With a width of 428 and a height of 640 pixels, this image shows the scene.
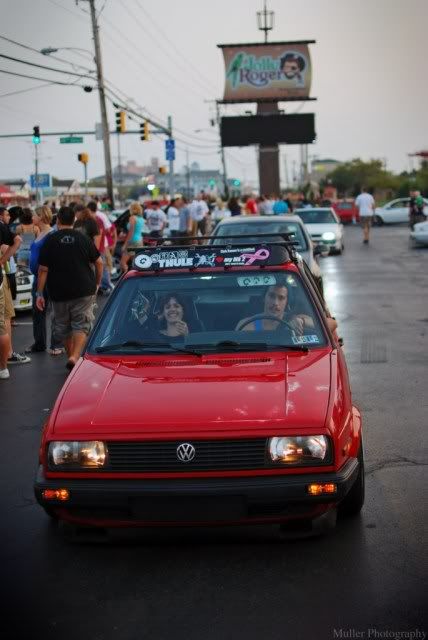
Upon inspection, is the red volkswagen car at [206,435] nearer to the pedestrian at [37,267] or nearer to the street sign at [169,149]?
the pedestrian at [37,267]

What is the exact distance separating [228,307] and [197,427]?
5.23 ft

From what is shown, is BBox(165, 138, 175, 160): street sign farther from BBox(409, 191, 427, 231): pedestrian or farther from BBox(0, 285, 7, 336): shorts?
BBox(0, 285, 7, 336): shorts

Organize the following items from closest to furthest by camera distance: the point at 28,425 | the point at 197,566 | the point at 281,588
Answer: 1. the point at 281,588
2. the point at 197,566
3. the point at 28,425

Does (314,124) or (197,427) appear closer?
(197,427)

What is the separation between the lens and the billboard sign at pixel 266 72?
6306 cm

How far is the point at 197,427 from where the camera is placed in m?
4.83

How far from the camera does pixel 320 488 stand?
15.8 ft

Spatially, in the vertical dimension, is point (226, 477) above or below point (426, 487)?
above

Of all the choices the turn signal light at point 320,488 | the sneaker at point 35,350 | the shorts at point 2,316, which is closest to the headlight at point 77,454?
the turn signal light at point 320,488

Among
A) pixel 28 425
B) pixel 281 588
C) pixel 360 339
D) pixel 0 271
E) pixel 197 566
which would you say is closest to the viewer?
pixel 281 588

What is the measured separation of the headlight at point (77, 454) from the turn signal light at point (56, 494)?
0.12 metres

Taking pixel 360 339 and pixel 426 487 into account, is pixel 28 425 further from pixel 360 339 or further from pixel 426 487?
pixel 360 339

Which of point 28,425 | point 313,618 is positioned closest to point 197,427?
point 313,618

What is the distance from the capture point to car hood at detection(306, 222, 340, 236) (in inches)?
1139
